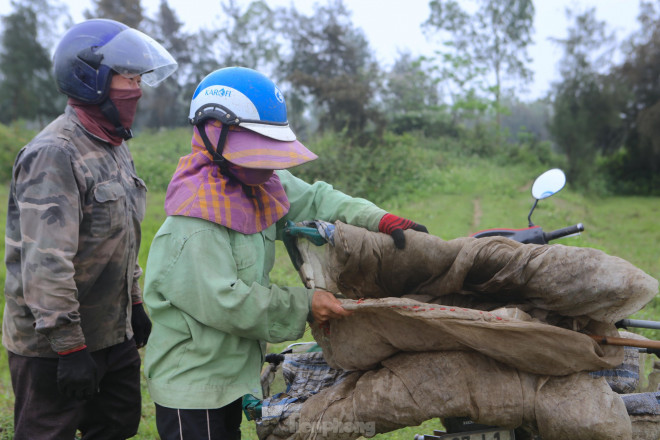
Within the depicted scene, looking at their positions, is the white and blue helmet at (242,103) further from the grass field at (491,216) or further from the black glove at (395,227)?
the grass field at (491,216)

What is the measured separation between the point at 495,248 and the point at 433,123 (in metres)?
24.0

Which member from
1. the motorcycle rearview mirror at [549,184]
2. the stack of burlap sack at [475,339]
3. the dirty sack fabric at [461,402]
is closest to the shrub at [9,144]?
the motorcycle rearview mirror at [549,184]

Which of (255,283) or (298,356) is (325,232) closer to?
(255,283)

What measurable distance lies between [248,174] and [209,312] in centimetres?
55

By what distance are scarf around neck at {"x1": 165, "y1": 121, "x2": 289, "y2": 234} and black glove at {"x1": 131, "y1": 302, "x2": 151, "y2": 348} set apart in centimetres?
108

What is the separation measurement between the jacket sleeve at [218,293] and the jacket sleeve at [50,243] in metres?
0.40

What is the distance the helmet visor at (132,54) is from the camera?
262 centimetres

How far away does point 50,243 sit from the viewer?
2.30 m

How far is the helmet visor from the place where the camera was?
2.62 m

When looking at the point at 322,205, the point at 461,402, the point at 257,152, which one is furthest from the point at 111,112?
the point at 461,402

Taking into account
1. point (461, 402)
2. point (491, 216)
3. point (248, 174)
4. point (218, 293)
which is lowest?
point (491, 216)

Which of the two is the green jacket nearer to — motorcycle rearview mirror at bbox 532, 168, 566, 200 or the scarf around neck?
the scarf around neck

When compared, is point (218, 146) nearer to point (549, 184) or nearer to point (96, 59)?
point (96, 59)


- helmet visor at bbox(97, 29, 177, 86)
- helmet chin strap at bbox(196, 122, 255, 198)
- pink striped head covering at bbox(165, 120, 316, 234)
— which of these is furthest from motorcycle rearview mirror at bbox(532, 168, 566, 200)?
helmet visor at bbox(97, 29, 177, 86)
